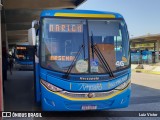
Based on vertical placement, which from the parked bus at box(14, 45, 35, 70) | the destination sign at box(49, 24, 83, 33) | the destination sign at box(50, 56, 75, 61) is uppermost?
the destination sign at box(49, 24, 83, 33)

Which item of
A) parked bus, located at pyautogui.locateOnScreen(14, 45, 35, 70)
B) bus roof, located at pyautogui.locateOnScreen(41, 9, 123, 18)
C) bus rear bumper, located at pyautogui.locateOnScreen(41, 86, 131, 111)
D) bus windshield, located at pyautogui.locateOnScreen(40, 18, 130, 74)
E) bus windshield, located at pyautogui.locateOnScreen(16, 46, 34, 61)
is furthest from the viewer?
bus windshield, located at pyautogui.locateOnScreen(16, 46, 34, 61)

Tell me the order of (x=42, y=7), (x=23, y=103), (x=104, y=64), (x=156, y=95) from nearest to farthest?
(x=104, y=64)
(x=23, y=103)
(x=156, y=95)
(x=42, y=7)

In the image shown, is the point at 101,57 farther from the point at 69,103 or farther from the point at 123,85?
the point at 69,103

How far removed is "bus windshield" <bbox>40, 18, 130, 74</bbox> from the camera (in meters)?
7.86

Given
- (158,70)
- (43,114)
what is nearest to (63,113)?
(43,114)

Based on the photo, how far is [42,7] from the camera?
85.1 ft

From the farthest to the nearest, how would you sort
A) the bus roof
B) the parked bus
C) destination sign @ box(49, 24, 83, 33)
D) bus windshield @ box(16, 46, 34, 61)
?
bus windshield @ box(16, 46, 34, 61), the parked bus, the bus roof, destination sign @ box(49, 24, 83, 33)

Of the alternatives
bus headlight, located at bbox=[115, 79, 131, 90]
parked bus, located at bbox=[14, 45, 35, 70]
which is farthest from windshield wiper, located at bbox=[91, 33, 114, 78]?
parked bus, located at bbox=[14, 45, 35, 70]

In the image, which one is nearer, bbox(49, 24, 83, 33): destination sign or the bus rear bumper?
the bus rear bumper

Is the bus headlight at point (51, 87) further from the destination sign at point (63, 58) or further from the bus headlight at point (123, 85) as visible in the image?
the bus headlight at point (123, 85)

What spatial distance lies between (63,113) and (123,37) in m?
2.74

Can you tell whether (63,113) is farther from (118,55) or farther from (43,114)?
(118,55)

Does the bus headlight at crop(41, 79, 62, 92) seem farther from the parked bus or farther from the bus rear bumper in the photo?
the parked bus

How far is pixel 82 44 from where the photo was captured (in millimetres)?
7984
